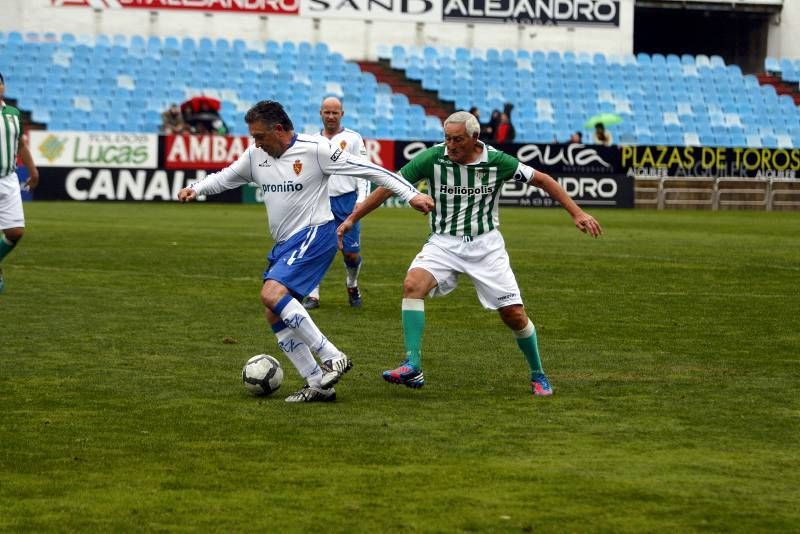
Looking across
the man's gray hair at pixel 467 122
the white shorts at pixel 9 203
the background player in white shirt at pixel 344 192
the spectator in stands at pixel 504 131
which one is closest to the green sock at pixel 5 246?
the white shorts at pixel 9 203

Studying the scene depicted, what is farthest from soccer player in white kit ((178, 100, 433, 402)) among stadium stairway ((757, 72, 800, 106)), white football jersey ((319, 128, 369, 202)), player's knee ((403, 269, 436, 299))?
stadium stairway ((757, 72, 800, 106))

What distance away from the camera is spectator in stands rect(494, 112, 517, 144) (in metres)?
37.7

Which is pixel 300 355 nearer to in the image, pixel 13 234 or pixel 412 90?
pixel 13 234

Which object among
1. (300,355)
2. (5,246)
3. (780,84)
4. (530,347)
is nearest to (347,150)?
(5,246)

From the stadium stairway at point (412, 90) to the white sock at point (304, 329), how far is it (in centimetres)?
3455

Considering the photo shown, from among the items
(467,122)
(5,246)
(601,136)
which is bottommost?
(5,246)

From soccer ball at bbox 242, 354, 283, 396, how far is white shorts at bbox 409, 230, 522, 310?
1.08 metres

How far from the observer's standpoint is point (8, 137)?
14227mm

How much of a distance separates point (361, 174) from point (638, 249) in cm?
1347

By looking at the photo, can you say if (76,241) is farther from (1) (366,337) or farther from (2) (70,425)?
(2) (70,425)

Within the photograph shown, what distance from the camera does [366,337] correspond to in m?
11.5

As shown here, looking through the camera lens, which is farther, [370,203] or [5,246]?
[5,246]

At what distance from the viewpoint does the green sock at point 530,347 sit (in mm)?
8805

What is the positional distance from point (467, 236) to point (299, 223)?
1.07 meters
